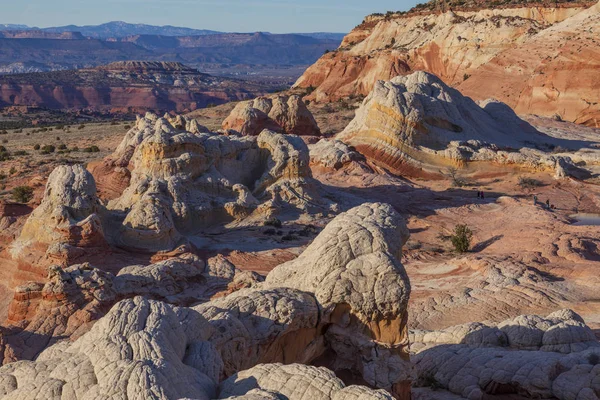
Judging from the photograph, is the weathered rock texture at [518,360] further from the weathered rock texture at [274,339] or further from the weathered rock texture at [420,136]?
the weathered rock texture at [420,136]

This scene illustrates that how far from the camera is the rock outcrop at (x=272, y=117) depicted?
3086 cm

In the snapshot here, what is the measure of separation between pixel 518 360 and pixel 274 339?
137 inches

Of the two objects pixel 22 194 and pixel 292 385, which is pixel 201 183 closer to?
pixel 22 194

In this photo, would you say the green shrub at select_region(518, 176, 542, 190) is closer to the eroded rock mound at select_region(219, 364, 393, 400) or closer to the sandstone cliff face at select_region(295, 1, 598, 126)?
the sandstone cliff face at select_region(295, 1, 598, 126)

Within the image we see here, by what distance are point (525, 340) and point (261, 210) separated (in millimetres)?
10684

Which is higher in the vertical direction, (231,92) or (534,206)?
(534,206)

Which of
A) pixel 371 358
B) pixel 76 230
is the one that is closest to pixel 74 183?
pixel 76 230

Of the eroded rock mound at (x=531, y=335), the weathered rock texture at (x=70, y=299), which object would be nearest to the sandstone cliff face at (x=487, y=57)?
the eroded rock mound at (x=531, y=335)

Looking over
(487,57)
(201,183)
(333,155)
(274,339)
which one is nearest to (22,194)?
(201,183)

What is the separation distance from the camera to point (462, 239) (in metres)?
20.0

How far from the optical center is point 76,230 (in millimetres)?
16219

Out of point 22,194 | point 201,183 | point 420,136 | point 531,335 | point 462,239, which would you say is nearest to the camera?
point 531,335

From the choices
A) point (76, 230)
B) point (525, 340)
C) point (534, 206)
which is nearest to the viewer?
point (525, 340)

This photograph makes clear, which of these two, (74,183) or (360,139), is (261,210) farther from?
(360,139)
